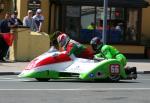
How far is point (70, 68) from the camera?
1795cm

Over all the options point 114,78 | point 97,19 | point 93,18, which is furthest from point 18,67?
point 97,19

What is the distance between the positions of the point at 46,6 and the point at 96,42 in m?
13.0

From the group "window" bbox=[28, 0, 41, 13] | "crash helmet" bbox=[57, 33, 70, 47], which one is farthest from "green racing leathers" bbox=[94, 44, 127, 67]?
"window" bbox=[28, 0, 41, 13]

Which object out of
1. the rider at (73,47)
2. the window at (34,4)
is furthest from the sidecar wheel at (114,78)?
the window at (34,4)

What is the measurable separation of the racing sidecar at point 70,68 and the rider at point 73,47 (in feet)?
0.79

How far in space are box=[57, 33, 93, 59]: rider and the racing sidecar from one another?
24 cm

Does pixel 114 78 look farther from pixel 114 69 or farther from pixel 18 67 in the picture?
pixel 18 67

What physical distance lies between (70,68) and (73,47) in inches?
27.1

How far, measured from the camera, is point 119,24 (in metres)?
31.6

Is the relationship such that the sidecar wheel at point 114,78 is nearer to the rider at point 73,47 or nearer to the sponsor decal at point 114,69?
the sponsor decal at point 114,69

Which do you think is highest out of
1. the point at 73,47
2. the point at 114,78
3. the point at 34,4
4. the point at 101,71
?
the point at 34,4

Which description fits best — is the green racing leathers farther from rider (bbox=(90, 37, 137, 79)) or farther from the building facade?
the building facade

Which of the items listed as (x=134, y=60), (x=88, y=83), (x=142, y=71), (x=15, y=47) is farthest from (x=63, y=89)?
(x=134, y=60)

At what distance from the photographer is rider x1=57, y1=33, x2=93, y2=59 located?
1830cm
